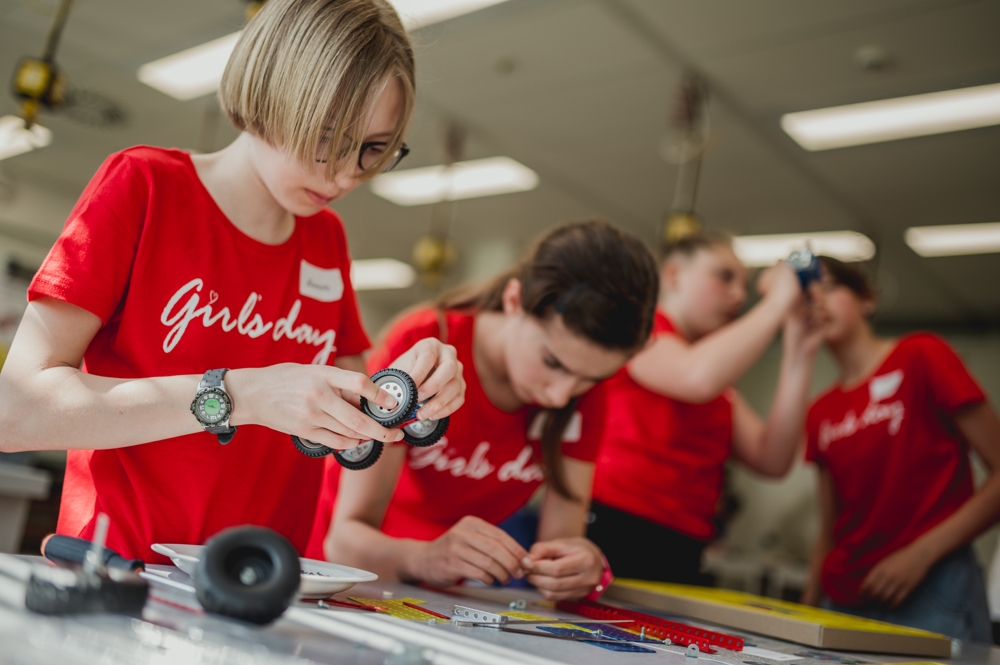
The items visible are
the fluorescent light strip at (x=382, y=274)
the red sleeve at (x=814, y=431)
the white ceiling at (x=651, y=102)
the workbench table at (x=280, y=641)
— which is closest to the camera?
the workbench table at (x=280, y=641)

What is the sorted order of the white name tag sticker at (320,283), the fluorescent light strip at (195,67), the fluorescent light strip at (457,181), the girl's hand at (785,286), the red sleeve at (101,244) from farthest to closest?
the fluorescent light strip at (457,181), the fluorescent light strip at (195,67), the girl's hand at (785,286), the white name tag sticker at (320,283), the red sleeve at (101,244)

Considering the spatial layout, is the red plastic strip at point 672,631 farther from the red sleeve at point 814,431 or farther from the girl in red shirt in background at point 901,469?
the red sleeve at point 814,431

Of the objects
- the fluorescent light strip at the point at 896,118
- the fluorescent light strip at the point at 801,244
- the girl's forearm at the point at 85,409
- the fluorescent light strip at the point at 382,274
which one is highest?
the fluorescent light strip at the point at 801,244

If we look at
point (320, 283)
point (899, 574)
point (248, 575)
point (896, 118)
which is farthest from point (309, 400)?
point (896, 118)

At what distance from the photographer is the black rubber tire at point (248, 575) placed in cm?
65

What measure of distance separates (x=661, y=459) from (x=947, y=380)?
829 millimetres

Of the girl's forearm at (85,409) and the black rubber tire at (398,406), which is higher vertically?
the black rubber tire at (398,406)

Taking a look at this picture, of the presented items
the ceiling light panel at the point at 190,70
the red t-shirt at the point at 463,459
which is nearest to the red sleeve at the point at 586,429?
the red t-shirt at the point at 463,459

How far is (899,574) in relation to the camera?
204cm

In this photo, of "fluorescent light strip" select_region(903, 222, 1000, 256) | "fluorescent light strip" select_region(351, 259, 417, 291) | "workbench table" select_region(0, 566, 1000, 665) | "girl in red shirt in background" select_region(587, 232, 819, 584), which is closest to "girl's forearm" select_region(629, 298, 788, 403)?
"girl in red shirt in background" select_region(587, 232, 819, 584)

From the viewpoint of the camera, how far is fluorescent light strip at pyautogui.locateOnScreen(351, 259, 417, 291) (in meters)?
8.23

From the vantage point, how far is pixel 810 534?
8172 mm

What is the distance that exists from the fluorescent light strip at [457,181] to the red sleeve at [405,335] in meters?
3.64

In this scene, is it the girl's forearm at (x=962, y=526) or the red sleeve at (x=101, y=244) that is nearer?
the red sleeve at (x=101, y=244)
